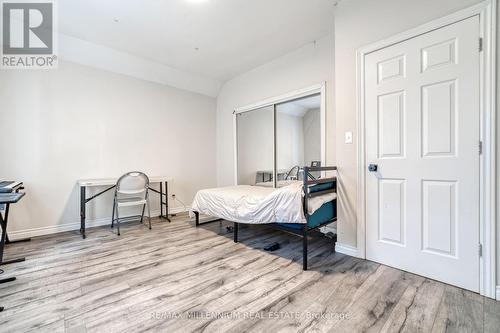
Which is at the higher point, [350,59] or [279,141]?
[350,59]

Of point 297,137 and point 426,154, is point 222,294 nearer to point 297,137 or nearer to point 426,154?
point 426,154

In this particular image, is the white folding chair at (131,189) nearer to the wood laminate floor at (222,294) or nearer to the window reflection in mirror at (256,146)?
the wood laminate floor at (222,294)

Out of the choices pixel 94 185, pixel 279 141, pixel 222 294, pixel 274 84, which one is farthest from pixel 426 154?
pixel 94 185

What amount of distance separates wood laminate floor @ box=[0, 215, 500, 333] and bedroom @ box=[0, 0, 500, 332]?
14 millimetres

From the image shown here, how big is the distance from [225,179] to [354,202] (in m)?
2.87

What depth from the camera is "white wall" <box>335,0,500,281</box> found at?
6.64ft

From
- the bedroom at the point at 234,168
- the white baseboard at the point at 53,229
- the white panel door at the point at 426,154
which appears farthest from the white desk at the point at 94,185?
the white panel door at the point at 426,154

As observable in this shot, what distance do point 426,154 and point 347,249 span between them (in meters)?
1.15

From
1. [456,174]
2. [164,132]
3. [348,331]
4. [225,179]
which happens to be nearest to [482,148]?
[456,174]

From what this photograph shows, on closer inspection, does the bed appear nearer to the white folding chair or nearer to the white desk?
the white folding chair

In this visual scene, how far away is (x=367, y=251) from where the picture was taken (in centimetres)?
215

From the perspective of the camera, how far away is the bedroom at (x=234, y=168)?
1514 mm

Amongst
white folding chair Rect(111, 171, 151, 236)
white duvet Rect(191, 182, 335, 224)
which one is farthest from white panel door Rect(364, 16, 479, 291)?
white folding chair Rect(111, 171, 151, 236)

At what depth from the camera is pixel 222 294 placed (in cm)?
163
